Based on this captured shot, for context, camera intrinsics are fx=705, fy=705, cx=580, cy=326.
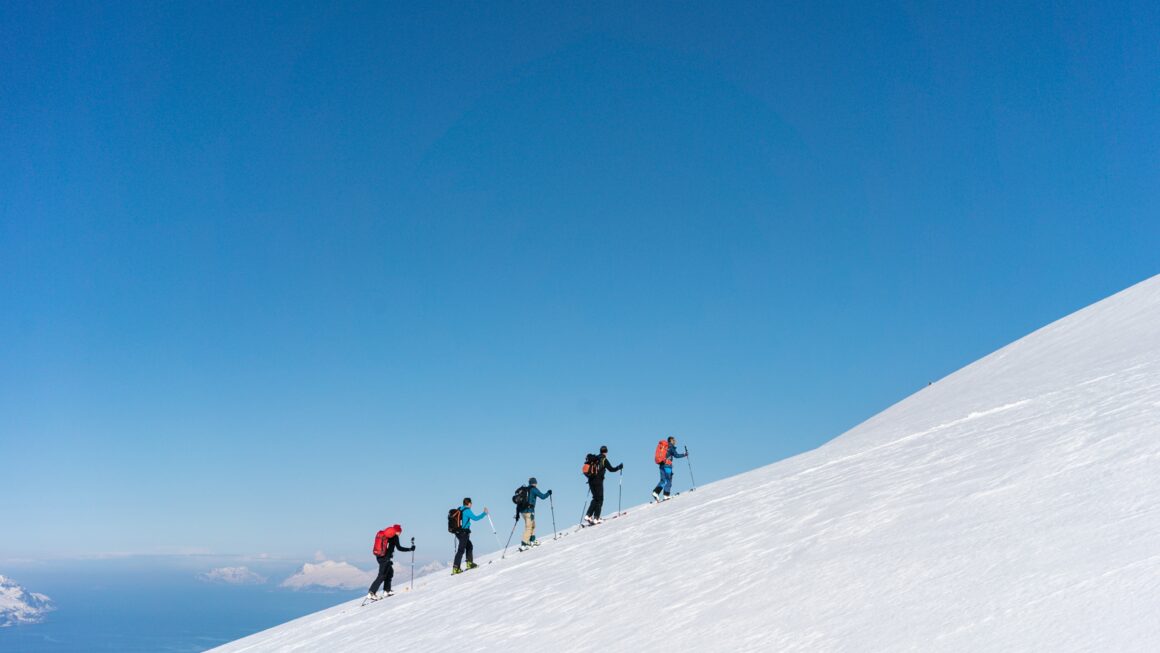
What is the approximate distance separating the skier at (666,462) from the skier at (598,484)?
111 cm

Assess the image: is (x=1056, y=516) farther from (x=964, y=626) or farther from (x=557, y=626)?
(x=557, y=626)

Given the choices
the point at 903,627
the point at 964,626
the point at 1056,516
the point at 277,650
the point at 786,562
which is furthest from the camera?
the point at 277,650

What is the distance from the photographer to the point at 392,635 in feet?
41.9

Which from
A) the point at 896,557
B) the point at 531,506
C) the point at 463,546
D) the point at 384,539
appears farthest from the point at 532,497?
the point at 896,557

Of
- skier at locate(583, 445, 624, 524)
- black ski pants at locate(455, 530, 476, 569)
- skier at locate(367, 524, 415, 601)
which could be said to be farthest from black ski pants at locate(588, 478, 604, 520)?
skier at locate(367, 524, 415, 601)

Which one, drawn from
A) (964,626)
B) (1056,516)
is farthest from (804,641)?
(1056,516)

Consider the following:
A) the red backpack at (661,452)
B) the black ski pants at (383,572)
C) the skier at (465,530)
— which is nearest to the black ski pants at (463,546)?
the skier at (465,530)

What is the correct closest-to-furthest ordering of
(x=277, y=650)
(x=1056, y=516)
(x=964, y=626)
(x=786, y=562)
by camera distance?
(x=964, y=626)
(x=1056, y=516)
(x=786, y=562)
(x=277, y=650)

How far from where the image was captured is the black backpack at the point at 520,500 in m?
17.6

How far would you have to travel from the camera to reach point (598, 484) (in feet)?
60.4

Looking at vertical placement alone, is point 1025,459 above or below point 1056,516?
above

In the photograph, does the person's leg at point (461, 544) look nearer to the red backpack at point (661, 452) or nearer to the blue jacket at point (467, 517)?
the blue jacket at point (467, 517)

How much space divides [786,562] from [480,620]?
5418 mm

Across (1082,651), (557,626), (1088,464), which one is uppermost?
(1088,464)
